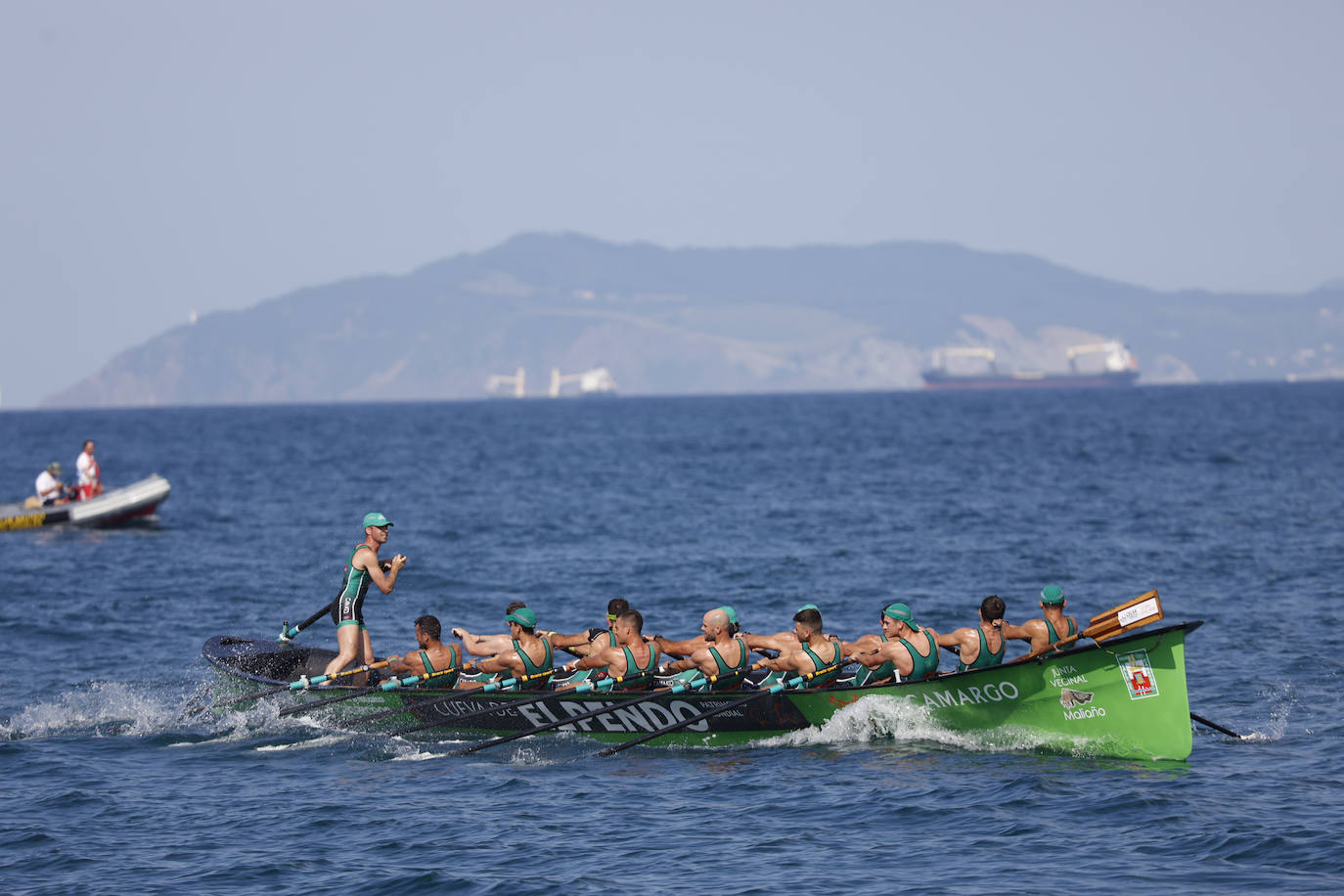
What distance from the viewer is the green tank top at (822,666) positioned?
1694 cm

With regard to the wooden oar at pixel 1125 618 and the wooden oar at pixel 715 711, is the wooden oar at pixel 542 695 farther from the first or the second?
the wooden oar at pixel 1125 618

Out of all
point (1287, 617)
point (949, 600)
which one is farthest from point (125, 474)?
point (1287, 617)

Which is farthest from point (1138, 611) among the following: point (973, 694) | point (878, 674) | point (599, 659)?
point (599, 659)

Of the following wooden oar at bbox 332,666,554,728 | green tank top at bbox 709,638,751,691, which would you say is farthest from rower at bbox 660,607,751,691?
wooden oar at bbox 332,666,554,728

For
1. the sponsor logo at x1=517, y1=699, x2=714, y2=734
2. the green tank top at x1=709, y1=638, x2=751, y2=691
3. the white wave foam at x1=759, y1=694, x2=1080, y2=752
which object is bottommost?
the white wave foam at x1=759, y1=694, x2=1080, y2=752

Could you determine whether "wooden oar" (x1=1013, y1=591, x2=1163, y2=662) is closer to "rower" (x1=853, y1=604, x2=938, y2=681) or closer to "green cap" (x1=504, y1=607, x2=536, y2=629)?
"rower" (x1=853, y1=604, x2=938, y2=681)

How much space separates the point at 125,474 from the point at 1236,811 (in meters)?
61.6

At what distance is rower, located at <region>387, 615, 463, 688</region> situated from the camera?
1789 cm

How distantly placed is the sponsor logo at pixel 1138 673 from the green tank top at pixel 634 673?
548 cm

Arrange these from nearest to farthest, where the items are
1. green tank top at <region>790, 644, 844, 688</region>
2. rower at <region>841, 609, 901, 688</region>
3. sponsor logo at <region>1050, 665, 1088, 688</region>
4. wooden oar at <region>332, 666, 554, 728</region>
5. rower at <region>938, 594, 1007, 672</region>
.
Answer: sponsor logo at <region>1050, 665, 1088, 688</region>, rower at <region>938, 594, 1007, 672</region>, rower at <region>841, 609, 901, 688</region>, green tank top at <region>790, 644, 844, 688</region>, wooden oar at <region>332, 666, 554, 728</region>

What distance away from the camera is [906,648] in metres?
16.4

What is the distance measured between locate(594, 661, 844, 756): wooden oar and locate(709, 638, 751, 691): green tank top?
0.32m

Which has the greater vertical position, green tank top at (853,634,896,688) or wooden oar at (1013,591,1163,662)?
wooden oar at (1013,591,1163,662)

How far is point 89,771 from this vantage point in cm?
1684
